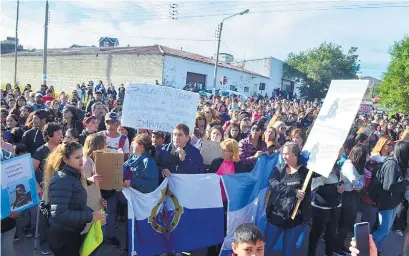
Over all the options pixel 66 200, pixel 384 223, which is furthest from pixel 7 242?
pixel 384 223

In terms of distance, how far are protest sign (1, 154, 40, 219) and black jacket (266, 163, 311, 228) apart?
9.02 feet

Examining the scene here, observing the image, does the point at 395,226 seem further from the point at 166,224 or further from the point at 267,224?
the point at 166,224

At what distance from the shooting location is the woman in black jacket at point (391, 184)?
475 cm

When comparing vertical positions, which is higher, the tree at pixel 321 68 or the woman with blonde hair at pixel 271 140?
the tree at pixel 321 68

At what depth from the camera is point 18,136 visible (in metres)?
5.84

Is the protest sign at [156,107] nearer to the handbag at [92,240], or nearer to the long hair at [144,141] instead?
the long hair at [144,141]

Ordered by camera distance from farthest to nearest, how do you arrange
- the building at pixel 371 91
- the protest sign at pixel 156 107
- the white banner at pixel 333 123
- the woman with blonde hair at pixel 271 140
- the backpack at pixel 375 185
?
the woman with blonde hair at pixel 271 140, the protest sign at pixel 156 107, the backpack at pixel 375 185, the building at pixel 371 91, the white banner at pixel 333 123

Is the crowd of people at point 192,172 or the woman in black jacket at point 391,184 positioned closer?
the crowd of people at point 192,172

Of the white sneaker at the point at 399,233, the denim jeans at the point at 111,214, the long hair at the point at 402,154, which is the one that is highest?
the long hair at the point at 402,154

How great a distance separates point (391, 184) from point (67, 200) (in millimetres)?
4234

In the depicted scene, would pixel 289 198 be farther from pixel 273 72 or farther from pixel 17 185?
pixel 273 72

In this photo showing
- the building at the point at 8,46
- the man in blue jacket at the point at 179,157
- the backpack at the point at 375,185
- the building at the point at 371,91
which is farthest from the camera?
the building at the point at 8,46

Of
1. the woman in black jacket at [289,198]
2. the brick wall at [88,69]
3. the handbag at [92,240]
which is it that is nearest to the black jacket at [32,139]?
the handbag at [92,240]

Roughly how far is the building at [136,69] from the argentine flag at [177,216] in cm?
2531
